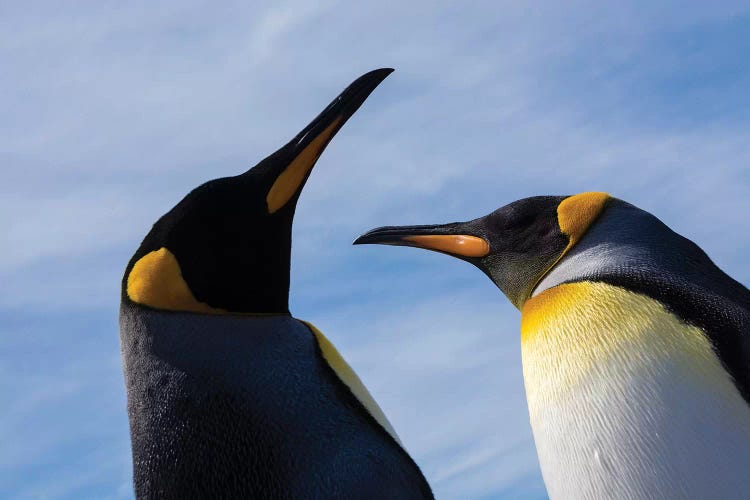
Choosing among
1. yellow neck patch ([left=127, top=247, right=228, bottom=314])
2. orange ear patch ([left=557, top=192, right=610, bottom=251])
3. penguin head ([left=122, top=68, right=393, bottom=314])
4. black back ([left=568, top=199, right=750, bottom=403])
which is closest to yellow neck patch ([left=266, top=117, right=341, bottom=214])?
penguin head ([left=122, top=68, right=393, bottom=314])

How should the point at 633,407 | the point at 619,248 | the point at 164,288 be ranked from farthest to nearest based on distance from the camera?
the point at 619,248
the point at 633,407
the point at 164,288

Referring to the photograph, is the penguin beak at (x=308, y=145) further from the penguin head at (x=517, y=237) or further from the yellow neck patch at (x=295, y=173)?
the penguin head at (x=517, y=237)

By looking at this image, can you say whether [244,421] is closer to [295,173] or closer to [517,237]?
[295,173]

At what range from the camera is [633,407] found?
14.6 ft

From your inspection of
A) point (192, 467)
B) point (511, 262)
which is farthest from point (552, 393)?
point (192, 467)

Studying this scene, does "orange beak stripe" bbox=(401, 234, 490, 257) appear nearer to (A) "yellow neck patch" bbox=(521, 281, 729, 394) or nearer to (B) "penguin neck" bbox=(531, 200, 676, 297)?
(B) "penguin neck" bbox=(531, 200, 676, 297)

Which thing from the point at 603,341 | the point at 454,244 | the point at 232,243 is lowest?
the point at 603,341

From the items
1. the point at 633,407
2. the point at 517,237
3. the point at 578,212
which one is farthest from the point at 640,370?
the point at 517,237

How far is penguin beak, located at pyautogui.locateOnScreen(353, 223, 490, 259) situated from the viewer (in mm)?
6074

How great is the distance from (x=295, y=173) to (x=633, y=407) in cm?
195

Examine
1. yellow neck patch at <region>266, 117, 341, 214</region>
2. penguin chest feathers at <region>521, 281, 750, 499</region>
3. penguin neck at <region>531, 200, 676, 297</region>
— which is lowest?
penguin chest feathers at <region>521, 281, 750, 499</region>

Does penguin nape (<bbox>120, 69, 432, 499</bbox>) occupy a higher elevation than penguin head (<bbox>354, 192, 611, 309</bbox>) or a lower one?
lower

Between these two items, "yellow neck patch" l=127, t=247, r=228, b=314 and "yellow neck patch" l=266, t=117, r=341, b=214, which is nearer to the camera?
"yellow neck patch" l=127, t=247, r=228, b=314

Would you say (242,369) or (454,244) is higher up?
(454,244)
